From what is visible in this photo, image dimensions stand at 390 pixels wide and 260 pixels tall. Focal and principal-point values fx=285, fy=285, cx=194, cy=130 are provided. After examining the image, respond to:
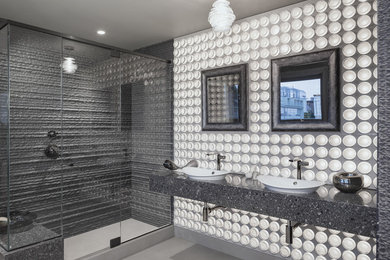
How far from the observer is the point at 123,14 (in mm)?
3068

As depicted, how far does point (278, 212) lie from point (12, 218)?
226cm

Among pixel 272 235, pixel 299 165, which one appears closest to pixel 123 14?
pixel 299 165

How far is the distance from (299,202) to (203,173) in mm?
1350

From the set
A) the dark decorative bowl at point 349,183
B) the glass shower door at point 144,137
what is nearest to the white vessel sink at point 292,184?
the dark decorative bowl at point 349,183

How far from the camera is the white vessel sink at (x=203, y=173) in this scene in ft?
9.39

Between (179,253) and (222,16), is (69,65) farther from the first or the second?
(179,253)

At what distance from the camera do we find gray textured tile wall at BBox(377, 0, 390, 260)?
113cm

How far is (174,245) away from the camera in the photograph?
11.8 feet

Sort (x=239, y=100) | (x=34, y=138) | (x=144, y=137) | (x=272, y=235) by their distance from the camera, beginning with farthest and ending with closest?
→ (x=144, y=137)
(x=239, y=100)
(x=272, y=235)
(x=34, y=138)

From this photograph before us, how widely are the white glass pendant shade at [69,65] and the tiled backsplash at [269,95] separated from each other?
→ 1.39 metres

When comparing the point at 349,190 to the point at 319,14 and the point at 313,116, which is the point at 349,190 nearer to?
the point at 313,116

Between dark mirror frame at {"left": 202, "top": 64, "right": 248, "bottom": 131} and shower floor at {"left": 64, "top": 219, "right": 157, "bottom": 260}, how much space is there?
148cm

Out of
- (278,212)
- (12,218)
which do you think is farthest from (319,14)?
(12,218)

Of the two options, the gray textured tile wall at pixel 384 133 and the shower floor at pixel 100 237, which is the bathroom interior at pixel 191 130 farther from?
the gray textured tile wall at pixel 384 133
